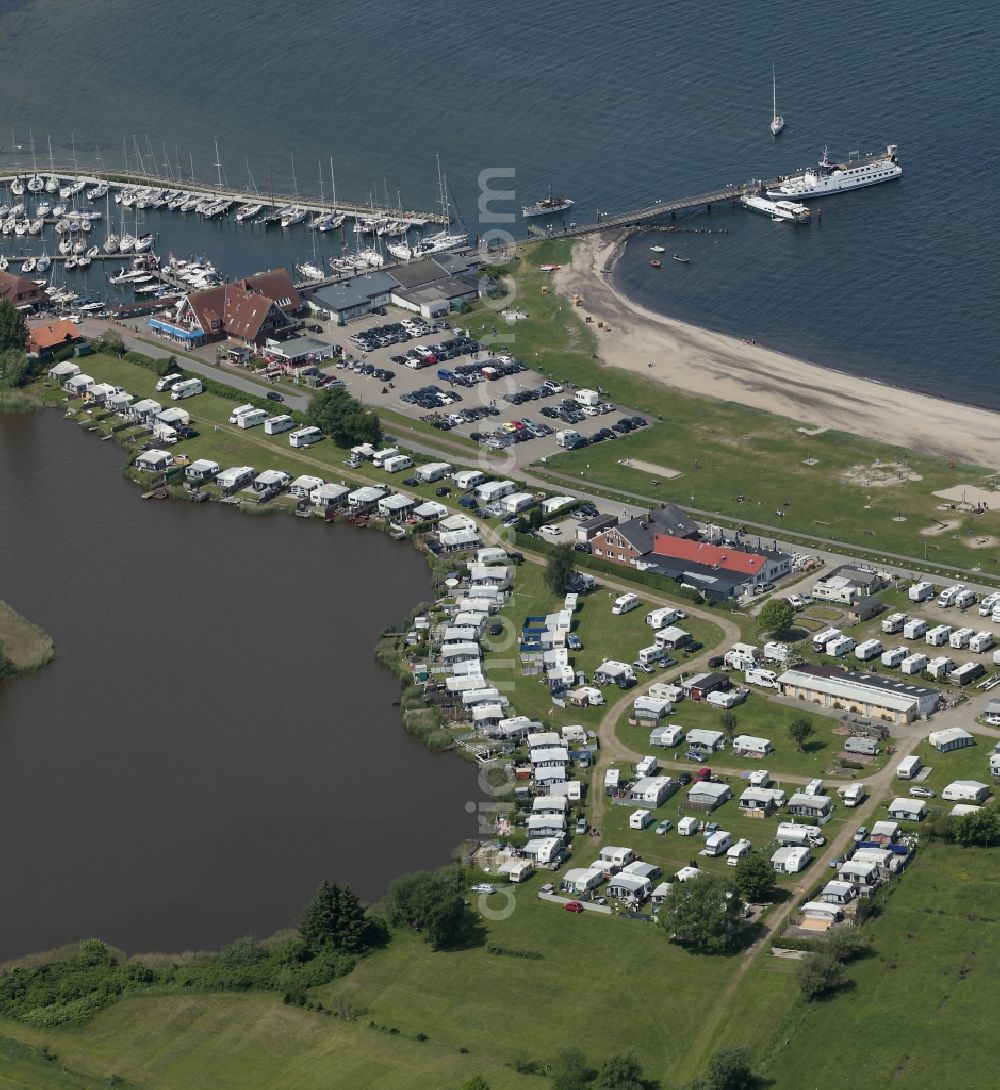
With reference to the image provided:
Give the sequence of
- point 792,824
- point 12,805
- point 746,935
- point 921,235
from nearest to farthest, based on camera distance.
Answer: point 746,935 → point 792,824 → point 12,805 → point 921,235

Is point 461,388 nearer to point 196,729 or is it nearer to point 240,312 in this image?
point 240,312

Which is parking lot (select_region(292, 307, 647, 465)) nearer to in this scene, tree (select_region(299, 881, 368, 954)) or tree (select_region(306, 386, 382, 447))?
tree (select_region(306, 386, 382, 447))

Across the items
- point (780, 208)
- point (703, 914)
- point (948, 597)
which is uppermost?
point (780, 208)

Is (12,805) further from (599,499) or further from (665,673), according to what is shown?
(599,499)

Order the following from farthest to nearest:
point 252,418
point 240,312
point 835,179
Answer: point 835,179
point 240,312
point 252,418

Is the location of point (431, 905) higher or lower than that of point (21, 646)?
lower

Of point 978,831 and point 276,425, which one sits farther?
point 276,425

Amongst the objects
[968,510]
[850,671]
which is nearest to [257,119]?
[968,510]

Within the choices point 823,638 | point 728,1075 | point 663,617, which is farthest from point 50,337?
point 728,1075
